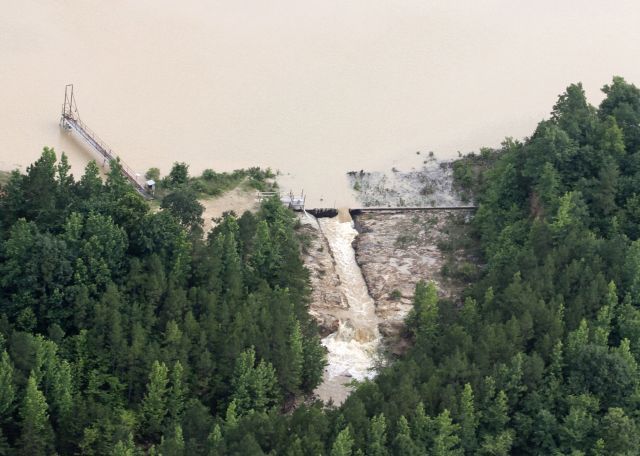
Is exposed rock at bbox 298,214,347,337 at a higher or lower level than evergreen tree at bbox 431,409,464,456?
higher

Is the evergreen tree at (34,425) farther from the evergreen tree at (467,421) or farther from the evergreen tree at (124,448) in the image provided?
the evergreen tree at (467,421)

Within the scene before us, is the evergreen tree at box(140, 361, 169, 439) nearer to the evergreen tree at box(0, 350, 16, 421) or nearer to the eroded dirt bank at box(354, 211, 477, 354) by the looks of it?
the evergreen tree at box(0, 350, 16, 421)

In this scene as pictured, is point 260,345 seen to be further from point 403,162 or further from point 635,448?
point 403,162

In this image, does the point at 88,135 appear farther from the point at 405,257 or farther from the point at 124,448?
the point at 124,448

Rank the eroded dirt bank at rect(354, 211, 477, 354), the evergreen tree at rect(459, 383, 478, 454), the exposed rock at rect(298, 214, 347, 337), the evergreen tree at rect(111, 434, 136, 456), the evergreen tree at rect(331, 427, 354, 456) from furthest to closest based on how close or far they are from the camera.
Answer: the eroded dirt bank at rect(354, 211, 477, 354)
the exposed rock at rect(298, 214, 347, 337)
the evergreen tree at rect(459, 383, 478, 454)
the evergreen tree at rect(331, 427, 354, 456)
the evergreen tree at rect(111, 434, 136, 456)

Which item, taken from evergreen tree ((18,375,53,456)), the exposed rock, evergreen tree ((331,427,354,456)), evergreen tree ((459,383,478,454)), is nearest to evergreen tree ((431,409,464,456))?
evergreen tree ((459,383,478,454))
